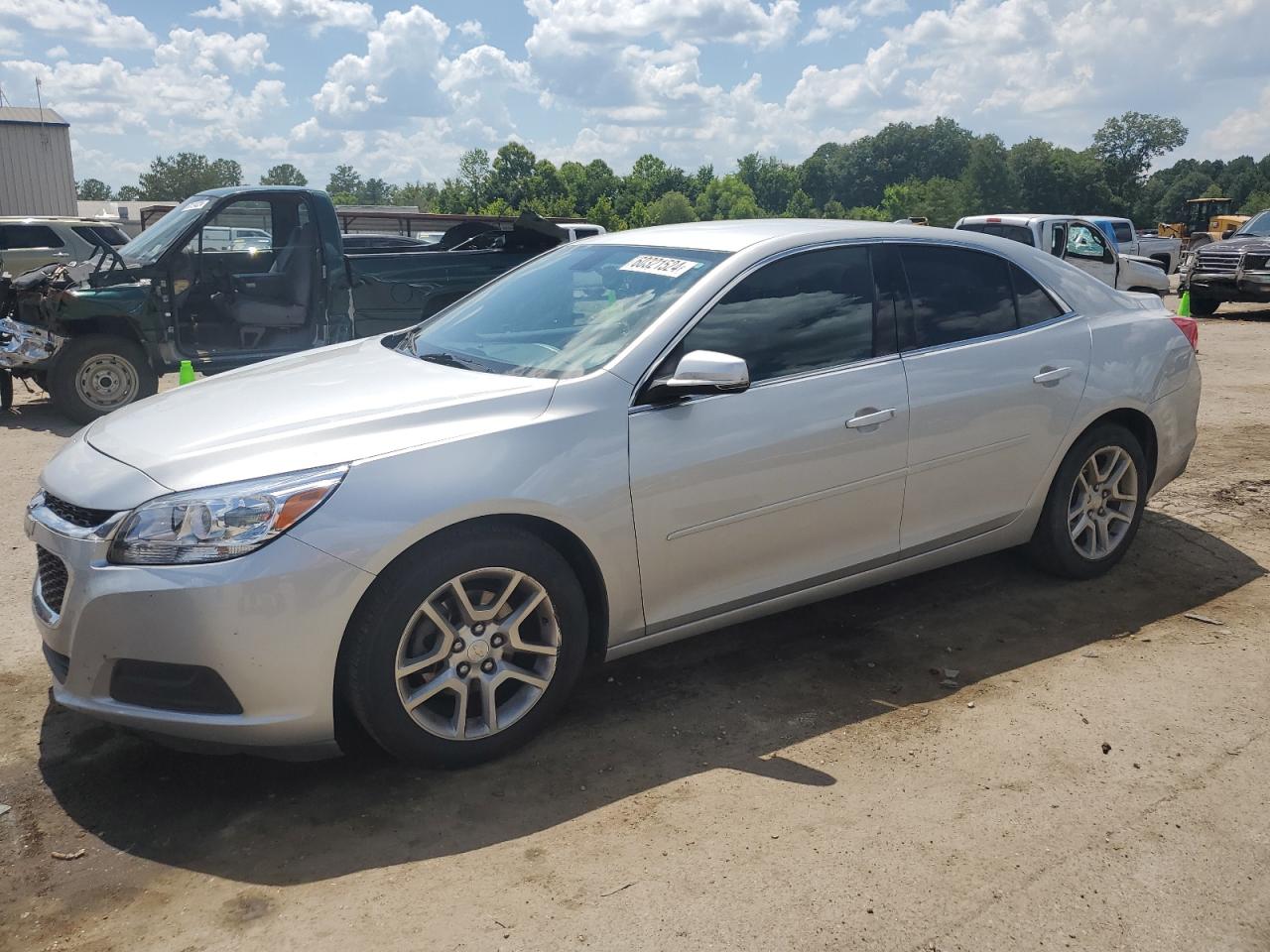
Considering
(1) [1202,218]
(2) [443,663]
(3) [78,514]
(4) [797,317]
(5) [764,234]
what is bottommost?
(2) [443,663]

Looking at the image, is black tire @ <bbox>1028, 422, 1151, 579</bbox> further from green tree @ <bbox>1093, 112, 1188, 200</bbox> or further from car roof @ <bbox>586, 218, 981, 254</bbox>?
green tree @ <bbox>1093, 112, 1188, 200</bbox>

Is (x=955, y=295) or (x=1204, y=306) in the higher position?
(x=955, y=295)

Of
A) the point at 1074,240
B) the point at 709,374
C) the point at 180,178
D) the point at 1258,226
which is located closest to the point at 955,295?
the point at 709,374

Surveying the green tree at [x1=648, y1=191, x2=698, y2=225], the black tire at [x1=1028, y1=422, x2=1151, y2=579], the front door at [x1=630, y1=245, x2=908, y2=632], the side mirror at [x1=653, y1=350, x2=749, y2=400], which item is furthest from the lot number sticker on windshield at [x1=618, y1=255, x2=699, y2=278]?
the green tree at [x1=648, y1=191, x2=698, y2=225]

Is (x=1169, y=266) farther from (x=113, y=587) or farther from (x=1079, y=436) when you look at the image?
(x=113, y=587)

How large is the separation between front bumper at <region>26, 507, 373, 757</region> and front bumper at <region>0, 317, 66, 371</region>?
7.21 meters

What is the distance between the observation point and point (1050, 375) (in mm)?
4543

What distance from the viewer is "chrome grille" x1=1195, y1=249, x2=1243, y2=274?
59.8 ft

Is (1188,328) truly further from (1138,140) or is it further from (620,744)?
(1138,140)

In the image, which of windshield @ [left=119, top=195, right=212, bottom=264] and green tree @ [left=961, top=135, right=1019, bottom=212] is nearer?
windshield @ [left=119, top=195, right=212, bottom=264]

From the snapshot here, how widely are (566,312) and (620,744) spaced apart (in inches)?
63.9

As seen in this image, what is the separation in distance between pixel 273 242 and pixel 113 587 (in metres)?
7.24

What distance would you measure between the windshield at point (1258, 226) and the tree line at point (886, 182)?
73471mm

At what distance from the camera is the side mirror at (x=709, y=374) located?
3434mm
